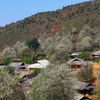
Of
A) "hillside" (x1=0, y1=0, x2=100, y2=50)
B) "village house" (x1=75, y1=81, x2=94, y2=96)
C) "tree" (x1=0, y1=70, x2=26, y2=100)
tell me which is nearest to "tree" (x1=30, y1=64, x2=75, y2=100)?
"tree" (x1=0, y1=70, x2=26, y2=100)

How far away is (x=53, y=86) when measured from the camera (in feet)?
91.9

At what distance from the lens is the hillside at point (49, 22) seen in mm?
115688

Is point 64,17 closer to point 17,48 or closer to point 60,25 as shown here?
point 60,25

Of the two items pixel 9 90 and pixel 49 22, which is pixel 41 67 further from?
pixel 49 22

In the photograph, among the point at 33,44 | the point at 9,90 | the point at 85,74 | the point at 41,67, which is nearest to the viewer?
the point at 9,90

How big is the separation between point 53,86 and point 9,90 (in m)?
4.83

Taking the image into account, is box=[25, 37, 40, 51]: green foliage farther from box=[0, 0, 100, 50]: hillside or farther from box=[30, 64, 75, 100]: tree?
box=[30, 64, 75, 100]: tree

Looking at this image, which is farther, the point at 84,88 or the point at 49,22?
the point at 49,22

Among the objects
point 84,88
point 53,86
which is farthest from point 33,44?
point 53,86

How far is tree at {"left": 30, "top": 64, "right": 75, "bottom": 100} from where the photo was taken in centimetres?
2756

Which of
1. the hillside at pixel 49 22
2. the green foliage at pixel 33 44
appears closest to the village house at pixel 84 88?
the green foliage at pixel 33 44

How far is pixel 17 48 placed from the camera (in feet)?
320

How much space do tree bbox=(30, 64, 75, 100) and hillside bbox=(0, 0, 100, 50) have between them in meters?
78.5

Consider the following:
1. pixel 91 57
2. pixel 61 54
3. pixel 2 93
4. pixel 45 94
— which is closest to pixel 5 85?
pixel 2 93
